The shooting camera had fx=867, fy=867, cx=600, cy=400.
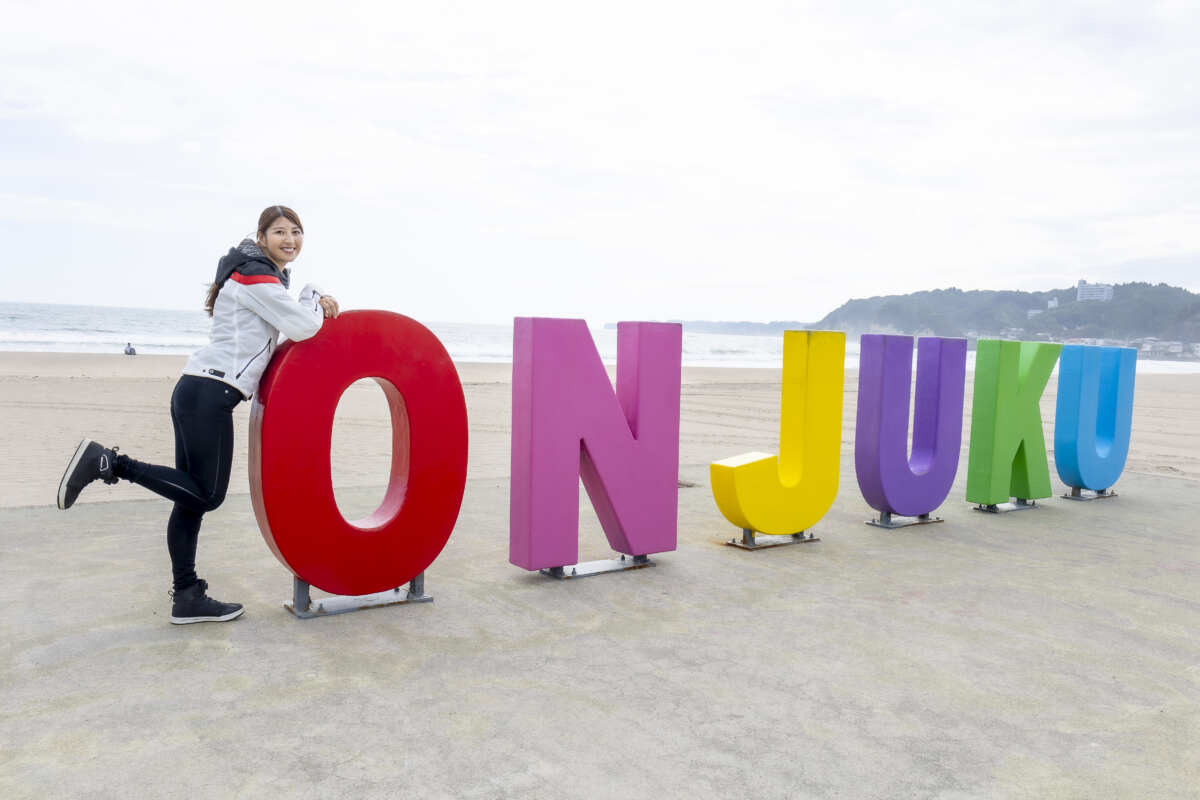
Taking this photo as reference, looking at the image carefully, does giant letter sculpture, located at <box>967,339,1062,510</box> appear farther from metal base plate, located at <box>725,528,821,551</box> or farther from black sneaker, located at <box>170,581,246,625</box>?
black sneaker, located at <box>170,581,246,625</box>

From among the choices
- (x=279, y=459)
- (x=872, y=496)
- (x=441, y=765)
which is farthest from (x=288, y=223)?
(x=872, y=496)

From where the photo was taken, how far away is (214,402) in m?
4.02

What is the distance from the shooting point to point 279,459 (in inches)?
163

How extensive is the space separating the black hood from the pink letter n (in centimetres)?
129

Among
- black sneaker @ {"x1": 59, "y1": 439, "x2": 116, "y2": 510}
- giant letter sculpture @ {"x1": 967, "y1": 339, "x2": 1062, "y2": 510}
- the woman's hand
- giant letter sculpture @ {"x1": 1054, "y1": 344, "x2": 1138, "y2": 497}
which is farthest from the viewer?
giant letter sculpture @ {"x1": 1054, "y1": 344, "x2": 1138, "y2": 497}

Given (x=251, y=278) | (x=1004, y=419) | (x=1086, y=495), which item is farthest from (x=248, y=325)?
(x=1086, y=495)

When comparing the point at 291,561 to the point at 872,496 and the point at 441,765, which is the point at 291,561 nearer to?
the point at 441,765

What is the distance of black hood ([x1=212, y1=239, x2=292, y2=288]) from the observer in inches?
159

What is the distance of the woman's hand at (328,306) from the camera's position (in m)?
4.27

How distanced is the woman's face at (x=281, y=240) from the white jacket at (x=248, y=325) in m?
0.15

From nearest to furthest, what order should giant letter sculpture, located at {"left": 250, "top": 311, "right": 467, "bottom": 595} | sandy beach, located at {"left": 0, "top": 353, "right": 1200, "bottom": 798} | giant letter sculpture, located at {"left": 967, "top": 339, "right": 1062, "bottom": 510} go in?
sandy beach, located at {"left": 0, "top": 353, "right": 1200, "bottom": 798} < giant letter sculpture, located at {"left": 250, "top": 311, "right": 467, "bottom": 595} < giant letter sculpture, located at {"left": 967, "top": 339, "right": 1062, "bottom": 510}

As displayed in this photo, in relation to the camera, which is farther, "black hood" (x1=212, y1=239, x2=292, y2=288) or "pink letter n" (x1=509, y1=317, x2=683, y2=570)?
"pink letter n" (x1=509, y1=317, x2=683, y2=570)

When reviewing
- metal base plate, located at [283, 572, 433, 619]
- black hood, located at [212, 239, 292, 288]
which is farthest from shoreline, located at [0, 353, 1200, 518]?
black hood, located at [212, 239, 292, 288]

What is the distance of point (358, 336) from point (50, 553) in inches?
99.9
